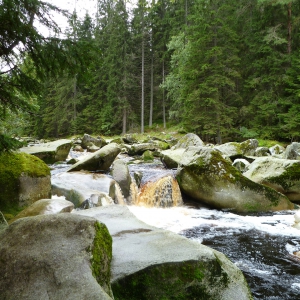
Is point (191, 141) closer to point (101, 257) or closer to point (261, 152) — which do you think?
point (261, 152)

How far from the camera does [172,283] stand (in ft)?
9.05

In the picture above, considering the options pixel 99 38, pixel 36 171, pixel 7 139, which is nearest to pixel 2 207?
pixel 36 171

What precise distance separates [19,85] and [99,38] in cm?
4076

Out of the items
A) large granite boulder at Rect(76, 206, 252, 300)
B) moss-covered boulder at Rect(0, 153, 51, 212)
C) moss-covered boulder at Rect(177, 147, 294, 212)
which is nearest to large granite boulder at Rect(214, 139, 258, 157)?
moss-covered boulder at Rect(177, 147, 294, 212)

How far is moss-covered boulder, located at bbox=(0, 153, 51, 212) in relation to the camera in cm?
582

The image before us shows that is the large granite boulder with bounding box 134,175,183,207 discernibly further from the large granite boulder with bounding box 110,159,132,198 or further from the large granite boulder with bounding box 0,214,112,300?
the large granite boulder with bounding box 0,214,112,300

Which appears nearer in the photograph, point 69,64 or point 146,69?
point 69,64

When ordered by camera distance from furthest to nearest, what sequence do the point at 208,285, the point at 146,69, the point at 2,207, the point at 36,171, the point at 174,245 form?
the point at 146,69 → the point at 36,171 → the point at 2,207 → the point at 174,245 → the point at 208,285

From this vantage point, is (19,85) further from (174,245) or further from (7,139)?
(174,245)

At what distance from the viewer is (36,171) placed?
20.9ft

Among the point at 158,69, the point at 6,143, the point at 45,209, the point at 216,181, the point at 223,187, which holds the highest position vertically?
the point at 158,69

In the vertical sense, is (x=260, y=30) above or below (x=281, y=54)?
above

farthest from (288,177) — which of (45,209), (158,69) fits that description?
(158,69)

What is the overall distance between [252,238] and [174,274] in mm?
4122
